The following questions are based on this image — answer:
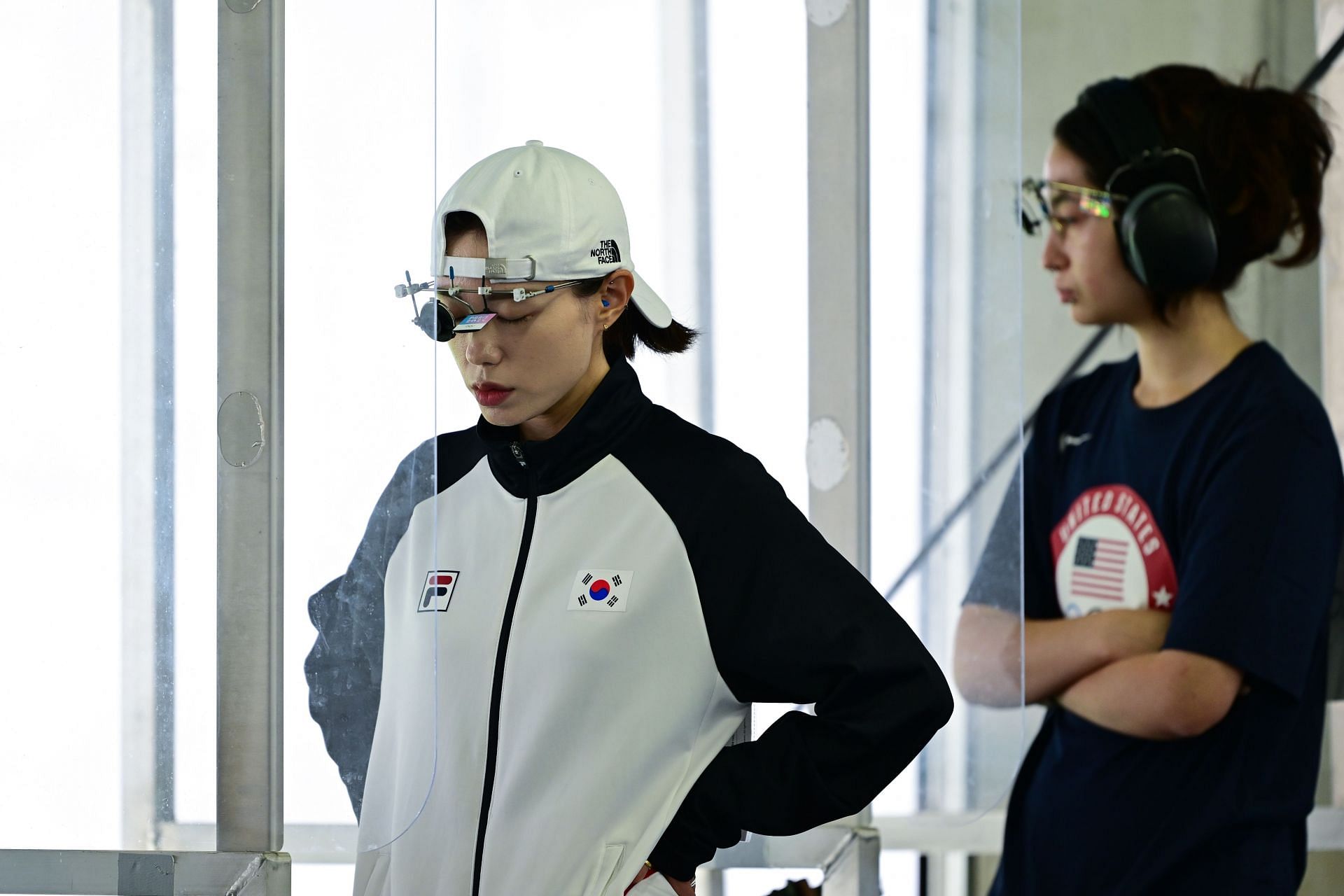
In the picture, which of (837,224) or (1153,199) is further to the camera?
(1153,199)

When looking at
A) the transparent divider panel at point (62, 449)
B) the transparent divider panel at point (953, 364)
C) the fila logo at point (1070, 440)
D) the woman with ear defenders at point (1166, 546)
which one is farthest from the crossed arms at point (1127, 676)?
the transparent divider panel at point (62, 449)

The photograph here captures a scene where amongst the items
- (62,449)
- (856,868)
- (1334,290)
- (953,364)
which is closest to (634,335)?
(953,364)

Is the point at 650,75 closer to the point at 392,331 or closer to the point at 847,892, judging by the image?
the point at 392,331

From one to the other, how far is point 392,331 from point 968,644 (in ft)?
1.99

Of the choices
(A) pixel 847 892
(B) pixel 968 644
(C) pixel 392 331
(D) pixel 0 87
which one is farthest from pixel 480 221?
(A) pixel 847 892

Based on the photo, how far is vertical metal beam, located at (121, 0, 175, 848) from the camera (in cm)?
108

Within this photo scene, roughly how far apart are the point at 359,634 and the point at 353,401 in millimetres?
170

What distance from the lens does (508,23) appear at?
1213 mm

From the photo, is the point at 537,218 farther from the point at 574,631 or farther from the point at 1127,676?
the point at 1127,676

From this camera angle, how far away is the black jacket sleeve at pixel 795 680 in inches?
38.0

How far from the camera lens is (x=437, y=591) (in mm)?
1041

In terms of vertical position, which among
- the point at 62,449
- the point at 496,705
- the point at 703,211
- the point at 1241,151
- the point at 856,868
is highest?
the point at 1241,151

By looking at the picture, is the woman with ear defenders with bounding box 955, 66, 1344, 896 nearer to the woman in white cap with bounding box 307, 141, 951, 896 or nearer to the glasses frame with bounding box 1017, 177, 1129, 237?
the glasses frame with bounding box 1017, 177, 1129, 237

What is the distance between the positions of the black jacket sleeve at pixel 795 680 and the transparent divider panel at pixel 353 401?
0.66 ft
